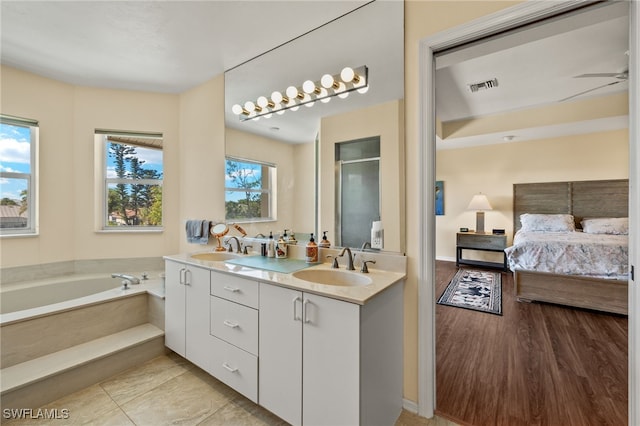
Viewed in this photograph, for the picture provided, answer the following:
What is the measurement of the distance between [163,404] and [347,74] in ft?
8.35

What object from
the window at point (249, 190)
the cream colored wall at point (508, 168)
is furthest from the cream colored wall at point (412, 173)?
the cream colored wall at point (508, 168)

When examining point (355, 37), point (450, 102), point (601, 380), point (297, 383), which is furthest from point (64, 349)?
point (450, 102)

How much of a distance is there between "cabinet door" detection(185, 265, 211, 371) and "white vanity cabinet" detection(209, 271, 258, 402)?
0.06 meters

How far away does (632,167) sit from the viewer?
1208 mm

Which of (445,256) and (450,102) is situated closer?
(450,102)

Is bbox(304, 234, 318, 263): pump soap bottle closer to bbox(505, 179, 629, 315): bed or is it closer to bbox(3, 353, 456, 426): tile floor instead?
bbox(3, 353, 456, 426): tile floor

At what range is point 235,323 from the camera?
170 cm

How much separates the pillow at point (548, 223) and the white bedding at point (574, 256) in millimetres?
1106

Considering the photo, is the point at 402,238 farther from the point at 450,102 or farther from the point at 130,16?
the point at 450,102

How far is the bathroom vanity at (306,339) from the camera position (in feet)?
4.13

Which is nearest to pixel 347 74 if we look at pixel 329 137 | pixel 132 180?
pixel 329 137

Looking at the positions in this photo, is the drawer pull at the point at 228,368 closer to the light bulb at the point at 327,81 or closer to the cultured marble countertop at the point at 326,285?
the cultured marble countertop at the point at 326,285

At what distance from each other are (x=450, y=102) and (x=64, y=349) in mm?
4953

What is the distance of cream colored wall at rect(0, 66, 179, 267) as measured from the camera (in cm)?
274
